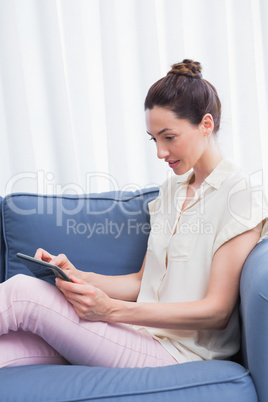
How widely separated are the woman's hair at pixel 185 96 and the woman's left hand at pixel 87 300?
59cm

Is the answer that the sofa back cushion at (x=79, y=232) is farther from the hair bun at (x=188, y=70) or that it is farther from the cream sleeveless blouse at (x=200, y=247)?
the hair bun at (x=188, y=70)

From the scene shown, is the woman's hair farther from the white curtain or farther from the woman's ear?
the white curtain

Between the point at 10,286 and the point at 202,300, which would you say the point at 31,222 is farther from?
the point at 202,300

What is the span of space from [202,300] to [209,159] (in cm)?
47

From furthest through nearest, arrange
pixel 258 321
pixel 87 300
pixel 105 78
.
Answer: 1. pixel 105 78
2. pixel 87 300
3. pixel 258 321

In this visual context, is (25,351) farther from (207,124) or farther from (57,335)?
(207,124)

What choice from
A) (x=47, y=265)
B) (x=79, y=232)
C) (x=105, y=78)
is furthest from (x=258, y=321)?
(x=105, y=78)

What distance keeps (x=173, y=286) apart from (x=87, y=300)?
0.31 meters

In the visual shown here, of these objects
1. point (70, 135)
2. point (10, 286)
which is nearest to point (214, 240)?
point (10, 286)

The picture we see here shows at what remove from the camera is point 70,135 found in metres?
2.14

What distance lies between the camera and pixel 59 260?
1.44m

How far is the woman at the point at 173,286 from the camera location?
3.95 ft

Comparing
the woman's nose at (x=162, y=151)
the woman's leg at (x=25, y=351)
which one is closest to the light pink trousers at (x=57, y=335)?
the woman's leg at (x=25, y=351)

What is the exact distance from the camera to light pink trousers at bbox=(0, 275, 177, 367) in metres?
1.19
